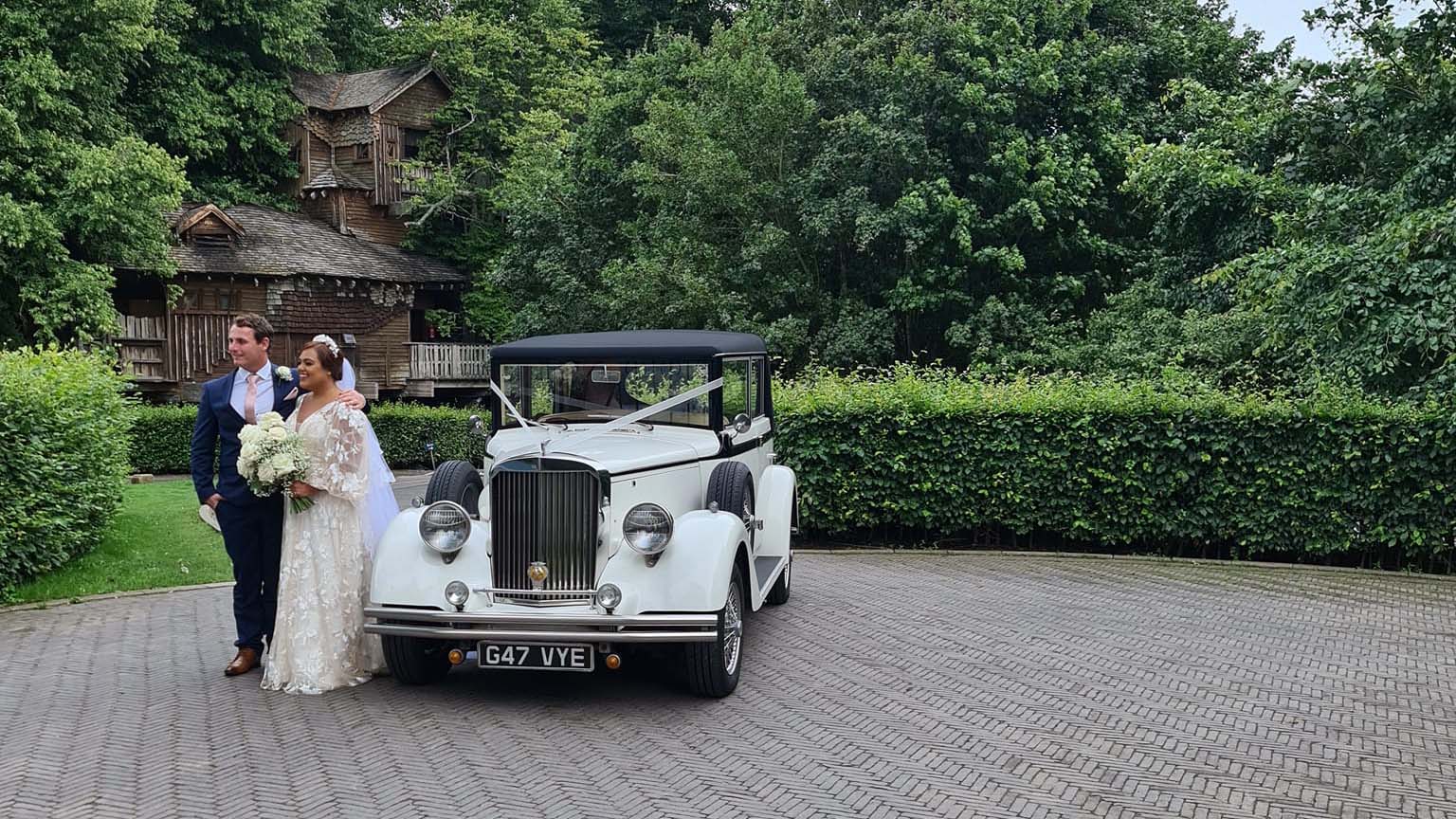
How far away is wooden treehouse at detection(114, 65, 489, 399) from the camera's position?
31.8m

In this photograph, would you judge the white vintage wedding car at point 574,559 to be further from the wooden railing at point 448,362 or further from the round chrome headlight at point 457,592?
the wooden railing at point 448,362

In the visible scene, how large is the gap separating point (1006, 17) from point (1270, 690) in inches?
838

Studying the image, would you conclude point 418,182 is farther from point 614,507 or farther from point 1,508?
point 614,507

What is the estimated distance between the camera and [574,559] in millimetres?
7074

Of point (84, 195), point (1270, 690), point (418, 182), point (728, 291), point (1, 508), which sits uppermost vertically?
point (418, 182)

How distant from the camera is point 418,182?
3744cm

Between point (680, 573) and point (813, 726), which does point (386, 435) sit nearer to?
point (680, 573)

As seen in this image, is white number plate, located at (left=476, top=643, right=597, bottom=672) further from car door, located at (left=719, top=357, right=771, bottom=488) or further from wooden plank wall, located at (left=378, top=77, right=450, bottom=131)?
wooden plank wall, located at (left=378, top=77, right=450, bottom=131)

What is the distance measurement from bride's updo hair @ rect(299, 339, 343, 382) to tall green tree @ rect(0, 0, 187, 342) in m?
19.0

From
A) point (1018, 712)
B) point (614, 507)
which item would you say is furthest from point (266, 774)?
point (1018, 712)

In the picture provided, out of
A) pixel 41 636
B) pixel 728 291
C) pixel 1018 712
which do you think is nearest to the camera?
pixel 1018 712

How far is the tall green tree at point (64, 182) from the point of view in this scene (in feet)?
77.6

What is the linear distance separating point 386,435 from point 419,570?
67.8 feet

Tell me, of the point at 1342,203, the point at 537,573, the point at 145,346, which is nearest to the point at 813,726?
the point at 537,573
